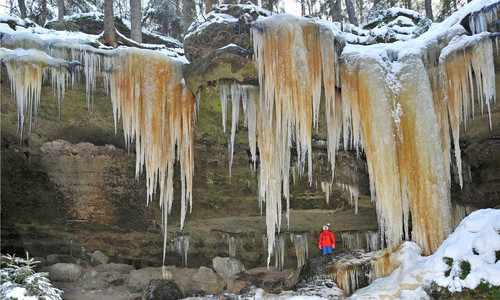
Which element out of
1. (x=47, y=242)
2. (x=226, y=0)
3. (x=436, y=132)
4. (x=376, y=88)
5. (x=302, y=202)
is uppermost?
(x=226, y=0)

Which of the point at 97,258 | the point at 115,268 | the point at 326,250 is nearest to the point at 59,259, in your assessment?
the point at 97,258

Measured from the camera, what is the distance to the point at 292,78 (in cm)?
662

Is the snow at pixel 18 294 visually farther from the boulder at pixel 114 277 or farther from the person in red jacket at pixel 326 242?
the person in red jacket at pixel 326 242

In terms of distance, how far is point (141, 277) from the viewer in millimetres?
9445

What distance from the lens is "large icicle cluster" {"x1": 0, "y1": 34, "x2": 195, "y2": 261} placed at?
6543 mm

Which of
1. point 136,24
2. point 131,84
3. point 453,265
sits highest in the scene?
point 136,24

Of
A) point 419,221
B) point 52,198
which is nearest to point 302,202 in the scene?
point 419,221

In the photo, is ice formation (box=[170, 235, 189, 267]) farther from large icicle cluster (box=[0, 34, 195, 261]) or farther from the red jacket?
the red jacket

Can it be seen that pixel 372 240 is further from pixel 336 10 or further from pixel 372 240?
pixel 336 10

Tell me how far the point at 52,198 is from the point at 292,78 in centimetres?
656

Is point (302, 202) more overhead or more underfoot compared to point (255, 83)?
more underfoot

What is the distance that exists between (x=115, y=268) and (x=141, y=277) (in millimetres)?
994

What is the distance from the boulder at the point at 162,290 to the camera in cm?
866

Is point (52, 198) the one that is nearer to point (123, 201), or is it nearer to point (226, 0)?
point (123, 201)
